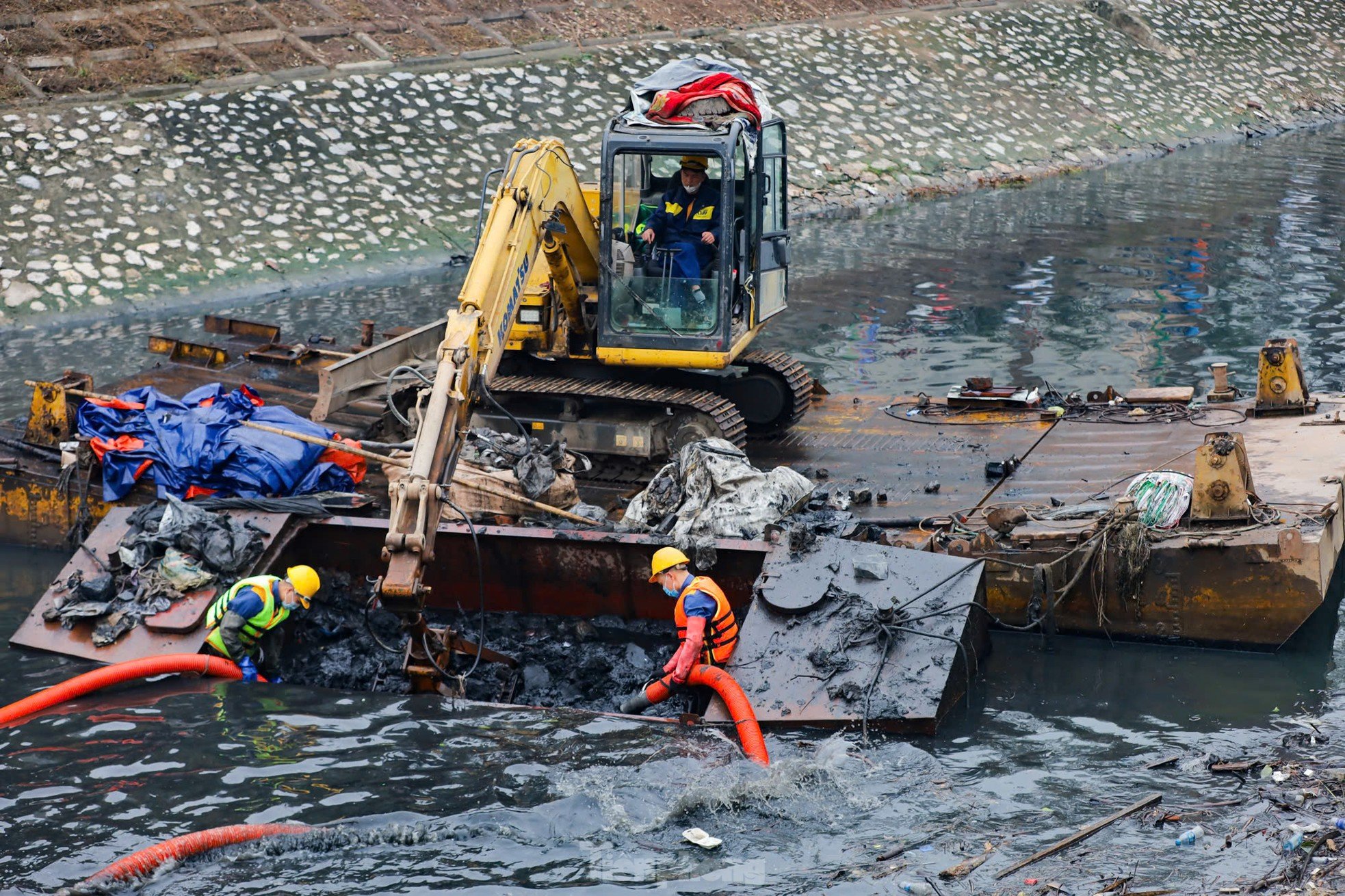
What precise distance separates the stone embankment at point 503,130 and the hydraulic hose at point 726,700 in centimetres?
1298

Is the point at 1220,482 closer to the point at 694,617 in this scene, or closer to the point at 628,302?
the point at 694,617

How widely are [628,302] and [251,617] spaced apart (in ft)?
13.9

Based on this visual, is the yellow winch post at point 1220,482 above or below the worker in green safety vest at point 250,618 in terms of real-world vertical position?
above

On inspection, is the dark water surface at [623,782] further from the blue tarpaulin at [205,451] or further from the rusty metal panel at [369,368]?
the rusty metal panel at [369,368]

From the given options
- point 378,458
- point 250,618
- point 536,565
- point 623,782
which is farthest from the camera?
point 378,458

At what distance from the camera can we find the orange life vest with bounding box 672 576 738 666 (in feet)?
30.0

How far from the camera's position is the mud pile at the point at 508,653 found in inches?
388

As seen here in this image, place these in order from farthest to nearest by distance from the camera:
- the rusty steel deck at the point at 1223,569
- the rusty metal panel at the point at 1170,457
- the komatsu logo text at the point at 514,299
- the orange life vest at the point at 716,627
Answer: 1. the rusty metal panel at the point at 1170,457
2. the komatsu logo text at the point at 514,299
3. the rusty steel deck at the point at 1223,569
4. the orange life vest at the point at 716,627

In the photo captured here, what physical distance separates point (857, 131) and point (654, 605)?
63.3 ft

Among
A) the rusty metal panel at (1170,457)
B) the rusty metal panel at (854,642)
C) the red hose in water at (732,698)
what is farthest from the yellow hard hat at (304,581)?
the rusty metal panel at (1170,457)

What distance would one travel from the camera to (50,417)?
40.7ft

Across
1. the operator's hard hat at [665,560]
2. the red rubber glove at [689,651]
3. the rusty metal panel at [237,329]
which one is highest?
the rusty metal panel at [237,329]

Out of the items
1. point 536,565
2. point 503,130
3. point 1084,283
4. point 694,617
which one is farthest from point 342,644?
point 503,130

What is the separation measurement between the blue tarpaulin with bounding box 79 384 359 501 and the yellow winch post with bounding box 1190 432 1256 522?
6.74m
